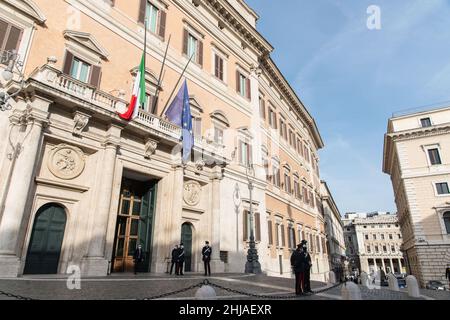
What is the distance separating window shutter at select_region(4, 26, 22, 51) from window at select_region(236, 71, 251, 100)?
13502mm

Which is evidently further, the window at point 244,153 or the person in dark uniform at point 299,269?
the window at point 244,153

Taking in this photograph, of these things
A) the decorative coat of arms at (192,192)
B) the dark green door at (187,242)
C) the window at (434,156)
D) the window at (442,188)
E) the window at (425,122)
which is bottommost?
the dark green door at (187,242)

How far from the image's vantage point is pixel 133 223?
516 inches

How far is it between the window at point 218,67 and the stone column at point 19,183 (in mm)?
11778

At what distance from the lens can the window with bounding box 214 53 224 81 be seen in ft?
63.8

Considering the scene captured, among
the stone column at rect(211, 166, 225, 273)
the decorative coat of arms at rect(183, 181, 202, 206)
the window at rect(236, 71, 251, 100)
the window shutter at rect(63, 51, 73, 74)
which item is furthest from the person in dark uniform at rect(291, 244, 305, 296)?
the window at rect(236, 71, 251, 100)

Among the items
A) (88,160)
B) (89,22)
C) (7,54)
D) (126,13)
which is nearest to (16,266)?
(88,160)

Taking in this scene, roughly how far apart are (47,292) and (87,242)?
4455 mm

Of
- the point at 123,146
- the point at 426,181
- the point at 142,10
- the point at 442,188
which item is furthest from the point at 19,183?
the point at 442,188

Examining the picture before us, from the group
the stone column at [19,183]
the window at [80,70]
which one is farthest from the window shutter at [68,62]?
the stone column at [19,183]

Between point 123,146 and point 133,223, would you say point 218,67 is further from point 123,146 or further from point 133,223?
point 133,223

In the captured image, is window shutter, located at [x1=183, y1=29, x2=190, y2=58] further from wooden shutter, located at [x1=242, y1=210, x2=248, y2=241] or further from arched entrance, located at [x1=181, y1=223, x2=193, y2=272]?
wooden shutter, located at [x1=242, y1=210, x2=248, y2=241]

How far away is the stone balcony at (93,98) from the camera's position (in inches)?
378

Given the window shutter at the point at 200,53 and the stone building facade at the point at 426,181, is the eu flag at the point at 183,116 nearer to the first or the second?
the window shutter at the point at 200,53
